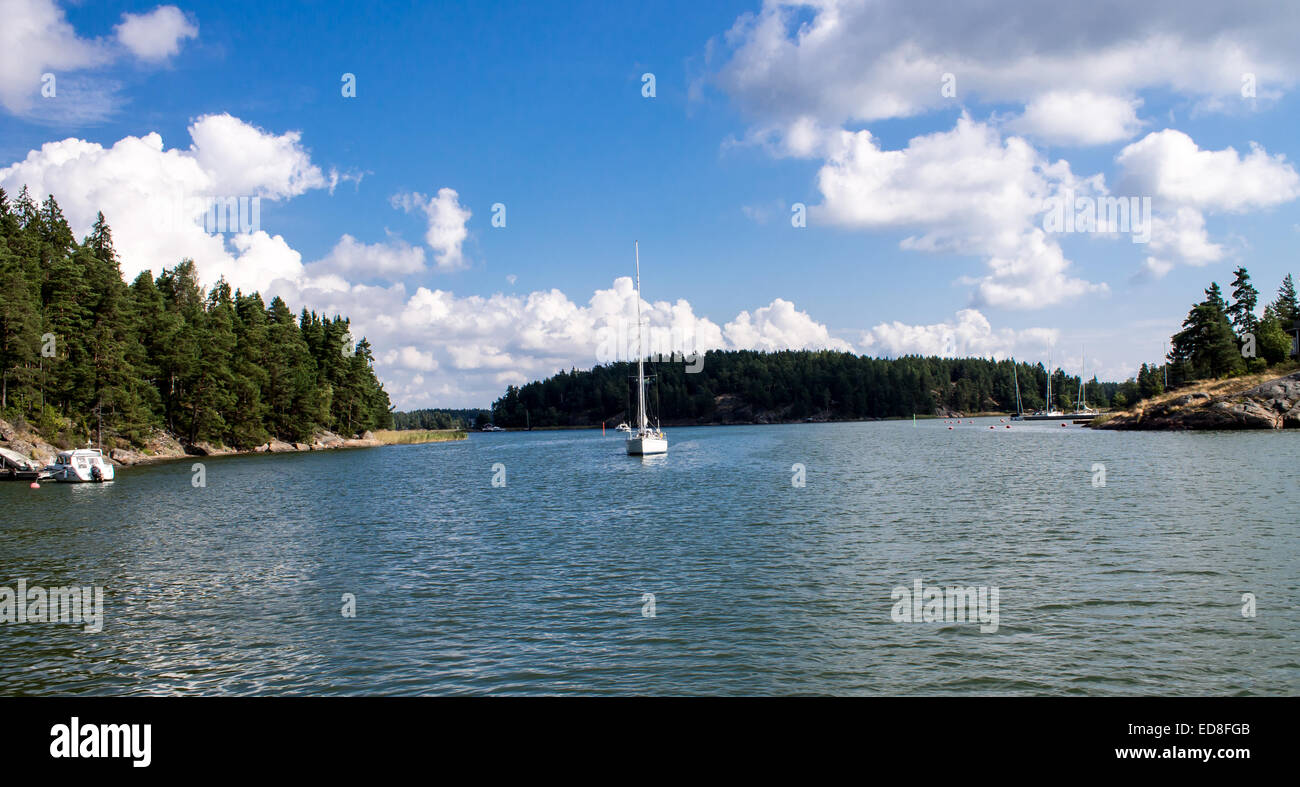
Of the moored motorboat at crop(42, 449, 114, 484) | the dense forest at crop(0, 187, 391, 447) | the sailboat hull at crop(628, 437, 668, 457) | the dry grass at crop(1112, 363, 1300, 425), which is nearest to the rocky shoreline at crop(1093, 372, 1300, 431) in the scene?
the dry grass at crop(1112, 363, 1300, 425)

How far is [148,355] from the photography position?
9712cm

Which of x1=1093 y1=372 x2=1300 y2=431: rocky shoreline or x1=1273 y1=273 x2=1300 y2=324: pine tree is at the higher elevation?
x1=1273 y1=273 x2=1300 y2=324: pine tree

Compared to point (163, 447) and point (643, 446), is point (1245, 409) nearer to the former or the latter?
point (643, 446)

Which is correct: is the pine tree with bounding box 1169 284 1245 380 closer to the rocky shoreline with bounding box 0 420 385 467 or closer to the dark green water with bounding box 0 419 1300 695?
the dark green water with bounding box 0 419 1300 695

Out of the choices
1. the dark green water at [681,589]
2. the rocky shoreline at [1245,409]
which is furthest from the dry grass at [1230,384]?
the dark green water at [681,589]

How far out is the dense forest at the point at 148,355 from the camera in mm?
76875

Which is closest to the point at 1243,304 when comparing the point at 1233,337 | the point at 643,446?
the point at 1233,337

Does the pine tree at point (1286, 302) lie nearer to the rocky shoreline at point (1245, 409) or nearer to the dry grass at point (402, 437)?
the rocky shoreline at point (1245, 409)

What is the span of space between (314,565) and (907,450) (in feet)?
250

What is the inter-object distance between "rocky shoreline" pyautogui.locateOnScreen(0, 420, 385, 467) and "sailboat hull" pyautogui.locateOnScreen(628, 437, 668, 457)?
56140mm

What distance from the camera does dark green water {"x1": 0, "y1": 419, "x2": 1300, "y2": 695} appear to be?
14.8 m

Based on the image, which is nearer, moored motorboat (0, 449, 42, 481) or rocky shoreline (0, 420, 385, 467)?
moored motorboat (0, 449, 42, 481)
